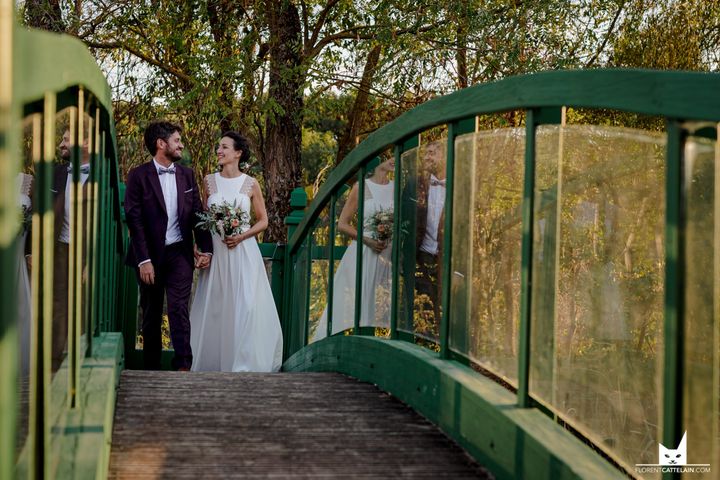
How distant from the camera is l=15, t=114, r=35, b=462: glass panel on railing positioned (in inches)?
90.1

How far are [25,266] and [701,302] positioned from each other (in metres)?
1.74

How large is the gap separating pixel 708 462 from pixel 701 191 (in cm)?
72

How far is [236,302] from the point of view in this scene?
29.1ft

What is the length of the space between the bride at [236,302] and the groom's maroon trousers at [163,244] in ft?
2.30

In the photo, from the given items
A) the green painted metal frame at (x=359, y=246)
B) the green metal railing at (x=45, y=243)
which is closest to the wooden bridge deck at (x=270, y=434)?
the green metal railing at (x=45, y=243)

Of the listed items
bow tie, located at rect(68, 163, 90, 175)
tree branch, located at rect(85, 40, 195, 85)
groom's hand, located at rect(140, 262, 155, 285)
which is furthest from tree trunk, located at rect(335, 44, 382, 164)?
bow tie, located at rect(68, 163, 90, 175)

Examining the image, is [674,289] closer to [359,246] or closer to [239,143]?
[359,246]

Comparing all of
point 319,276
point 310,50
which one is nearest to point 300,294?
point 319,276

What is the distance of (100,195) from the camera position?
468cm

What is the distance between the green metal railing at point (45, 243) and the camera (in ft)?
5.93

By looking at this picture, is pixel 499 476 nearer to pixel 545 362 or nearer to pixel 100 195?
pixel 545 362

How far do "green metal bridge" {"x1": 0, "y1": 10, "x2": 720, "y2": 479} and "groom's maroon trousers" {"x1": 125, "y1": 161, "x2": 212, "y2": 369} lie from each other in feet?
5.99

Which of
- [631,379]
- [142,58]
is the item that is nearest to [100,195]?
[631,379]

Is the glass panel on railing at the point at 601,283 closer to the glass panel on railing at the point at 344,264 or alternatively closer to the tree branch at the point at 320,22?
the glass panel on railing at the point at 344,264
